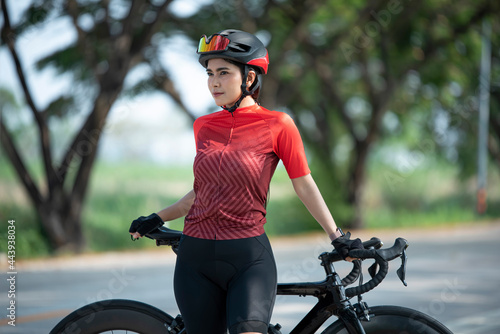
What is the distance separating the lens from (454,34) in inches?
841

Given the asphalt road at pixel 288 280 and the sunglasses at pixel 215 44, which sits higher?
the asphalt road at pixel 288 280

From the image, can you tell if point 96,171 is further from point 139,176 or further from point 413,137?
point 413,137

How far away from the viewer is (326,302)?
2.84m

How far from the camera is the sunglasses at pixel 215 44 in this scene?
2834mm

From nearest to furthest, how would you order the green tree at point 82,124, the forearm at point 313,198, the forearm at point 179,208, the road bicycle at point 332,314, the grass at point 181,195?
the road bicycle at point 332,314, the forearm at point 313,198, the forearm at point 179,208, the green tree at point 82,124, the grass at point 181,195

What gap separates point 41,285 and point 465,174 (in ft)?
71.3

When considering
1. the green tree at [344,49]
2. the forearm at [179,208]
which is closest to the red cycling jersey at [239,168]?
the forearm at [179,208]

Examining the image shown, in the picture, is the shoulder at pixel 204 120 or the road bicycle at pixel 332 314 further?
the shoulder at pixel 204 120

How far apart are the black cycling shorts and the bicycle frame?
136 millimetres

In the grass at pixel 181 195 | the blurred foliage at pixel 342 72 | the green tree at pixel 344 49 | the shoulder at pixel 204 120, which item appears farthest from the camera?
the green tree at pixel 344 49

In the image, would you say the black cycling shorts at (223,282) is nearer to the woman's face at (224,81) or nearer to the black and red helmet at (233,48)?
the woman's face at (224,81)

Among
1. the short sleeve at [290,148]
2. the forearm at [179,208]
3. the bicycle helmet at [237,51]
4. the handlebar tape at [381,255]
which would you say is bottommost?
the handlebar tape at [381,255]

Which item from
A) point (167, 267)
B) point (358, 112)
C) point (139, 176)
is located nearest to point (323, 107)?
point (358, 112)

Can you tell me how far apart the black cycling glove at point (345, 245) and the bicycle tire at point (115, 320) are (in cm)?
78
